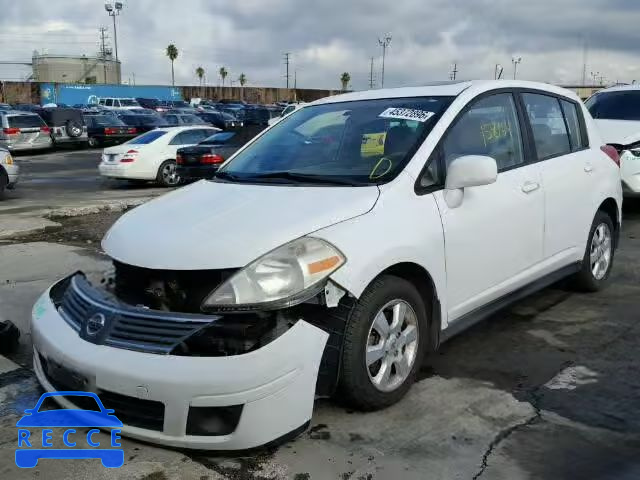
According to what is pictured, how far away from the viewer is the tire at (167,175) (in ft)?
49.7

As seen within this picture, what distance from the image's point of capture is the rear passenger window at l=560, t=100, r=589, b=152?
4992mm

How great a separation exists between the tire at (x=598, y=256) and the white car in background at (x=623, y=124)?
2506 mm

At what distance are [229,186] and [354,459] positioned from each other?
5.84 ft

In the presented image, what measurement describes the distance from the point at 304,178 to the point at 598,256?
2977mm

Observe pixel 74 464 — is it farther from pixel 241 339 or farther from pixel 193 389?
pixel 241 339

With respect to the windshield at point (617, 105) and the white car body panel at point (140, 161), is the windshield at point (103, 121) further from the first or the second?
the windshield at point (617, 105)

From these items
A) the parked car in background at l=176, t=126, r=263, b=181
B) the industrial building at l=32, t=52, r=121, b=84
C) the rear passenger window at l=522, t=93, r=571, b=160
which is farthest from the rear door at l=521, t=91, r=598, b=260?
the industrial building at l=32, t=52, r=121, b=84

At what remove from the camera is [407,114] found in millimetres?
3871

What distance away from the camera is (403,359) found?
3.37 meters

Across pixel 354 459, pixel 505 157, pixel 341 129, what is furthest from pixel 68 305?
pixel 505 157

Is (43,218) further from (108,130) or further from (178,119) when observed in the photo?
(178,119)

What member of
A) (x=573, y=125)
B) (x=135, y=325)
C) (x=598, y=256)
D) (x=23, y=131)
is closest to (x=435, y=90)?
(x=573, y=125)

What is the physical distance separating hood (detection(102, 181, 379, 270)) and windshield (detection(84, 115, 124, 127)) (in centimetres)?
2538

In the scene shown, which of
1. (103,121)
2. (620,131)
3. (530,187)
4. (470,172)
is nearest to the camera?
(470,172)
